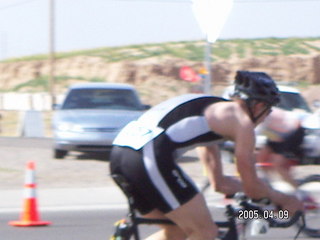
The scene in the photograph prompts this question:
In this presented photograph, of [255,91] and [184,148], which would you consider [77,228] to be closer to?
[184,148]

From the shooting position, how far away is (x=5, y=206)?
36.2 feet

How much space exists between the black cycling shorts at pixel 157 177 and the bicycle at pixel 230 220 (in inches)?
3.6

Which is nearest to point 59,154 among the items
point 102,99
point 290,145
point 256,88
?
point 102,99

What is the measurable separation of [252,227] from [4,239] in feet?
13.6

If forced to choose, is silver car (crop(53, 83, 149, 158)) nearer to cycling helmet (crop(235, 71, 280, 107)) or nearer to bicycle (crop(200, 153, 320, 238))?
bicycle (crop(200, 153, 320, 238))

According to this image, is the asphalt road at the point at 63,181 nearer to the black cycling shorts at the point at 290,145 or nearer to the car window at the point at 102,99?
the black cycling shorts at the point at 290,145

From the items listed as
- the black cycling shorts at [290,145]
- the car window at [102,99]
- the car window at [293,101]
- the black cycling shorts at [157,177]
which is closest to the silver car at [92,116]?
the car window at [102,99]

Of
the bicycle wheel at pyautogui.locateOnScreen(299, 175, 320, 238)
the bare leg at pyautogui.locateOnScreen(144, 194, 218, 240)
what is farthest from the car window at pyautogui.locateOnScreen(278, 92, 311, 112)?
the bare leg at pyautogui.locateOnScreen(144, 194, 218, 240)

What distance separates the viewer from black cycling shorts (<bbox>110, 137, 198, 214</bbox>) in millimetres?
4715

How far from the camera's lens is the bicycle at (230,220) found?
16.2ft

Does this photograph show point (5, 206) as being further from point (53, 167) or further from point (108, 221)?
point (53, 167)

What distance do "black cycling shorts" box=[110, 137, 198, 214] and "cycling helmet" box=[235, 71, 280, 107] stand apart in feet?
2.03

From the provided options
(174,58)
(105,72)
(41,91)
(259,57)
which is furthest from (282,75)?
(41,91)
